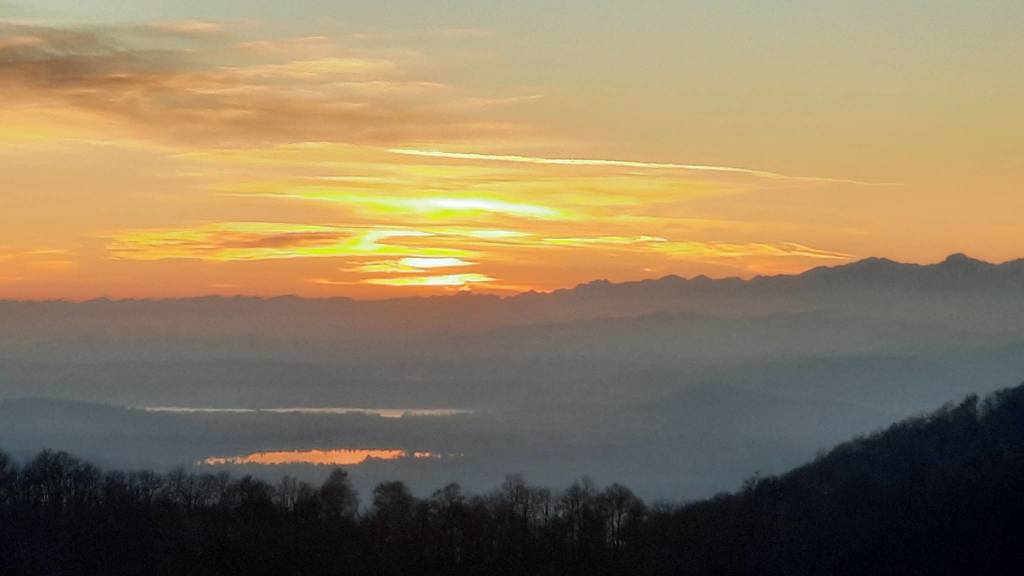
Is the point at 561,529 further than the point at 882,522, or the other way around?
Result: the point at 561,529

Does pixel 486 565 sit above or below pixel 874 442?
below

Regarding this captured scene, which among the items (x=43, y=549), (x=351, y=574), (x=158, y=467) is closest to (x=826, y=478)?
(x=351, y=574)

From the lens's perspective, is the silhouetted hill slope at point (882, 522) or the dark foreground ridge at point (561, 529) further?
the dark foreground ridge at point (561, 529)

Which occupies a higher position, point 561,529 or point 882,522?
point 882,522

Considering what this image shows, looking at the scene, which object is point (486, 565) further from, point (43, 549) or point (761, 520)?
point (43, 549)
